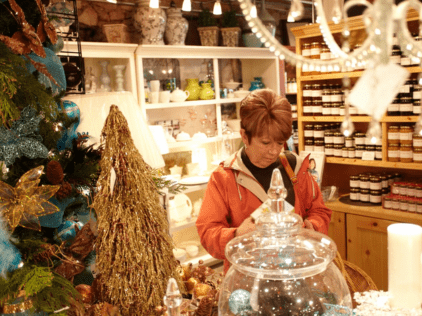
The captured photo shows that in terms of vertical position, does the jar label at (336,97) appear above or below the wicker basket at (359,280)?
above

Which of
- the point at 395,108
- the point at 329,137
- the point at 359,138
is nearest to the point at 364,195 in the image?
the point at 359,138

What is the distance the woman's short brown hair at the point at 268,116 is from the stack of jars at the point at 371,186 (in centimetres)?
190

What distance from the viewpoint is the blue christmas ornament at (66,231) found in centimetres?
118

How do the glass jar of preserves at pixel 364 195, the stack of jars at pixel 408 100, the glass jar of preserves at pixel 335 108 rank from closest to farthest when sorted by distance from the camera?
the stack of jars at pixel 408 100, the glass jar of preserves at pixel 364 195, the glass jar of preserves at pixel 335 108

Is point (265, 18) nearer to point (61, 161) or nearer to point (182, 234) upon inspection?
point (182, 234)

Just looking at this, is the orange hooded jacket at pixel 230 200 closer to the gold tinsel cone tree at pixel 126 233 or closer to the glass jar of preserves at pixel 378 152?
the gold tinsel cone tree at pixel 126 233

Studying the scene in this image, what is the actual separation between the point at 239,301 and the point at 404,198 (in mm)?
2590

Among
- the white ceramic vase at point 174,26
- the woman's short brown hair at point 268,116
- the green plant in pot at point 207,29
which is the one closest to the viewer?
the woman's short brown hair at point 268,116

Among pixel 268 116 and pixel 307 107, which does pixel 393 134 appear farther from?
pixel 268 116

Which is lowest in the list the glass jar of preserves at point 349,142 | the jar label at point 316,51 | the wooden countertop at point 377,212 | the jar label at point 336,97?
the wooden countertop at point 377,212

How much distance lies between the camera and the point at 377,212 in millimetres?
3156

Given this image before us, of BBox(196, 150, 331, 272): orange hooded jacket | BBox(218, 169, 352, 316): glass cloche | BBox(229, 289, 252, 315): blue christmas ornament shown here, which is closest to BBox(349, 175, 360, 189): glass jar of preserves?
BBox(196, 150, 331, 272): orange hooded jacket

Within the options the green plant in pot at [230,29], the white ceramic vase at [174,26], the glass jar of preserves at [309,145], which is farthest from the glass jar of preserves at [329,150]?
the white ceramic vase at [174,26]

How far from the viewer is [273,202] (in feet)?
2.97
